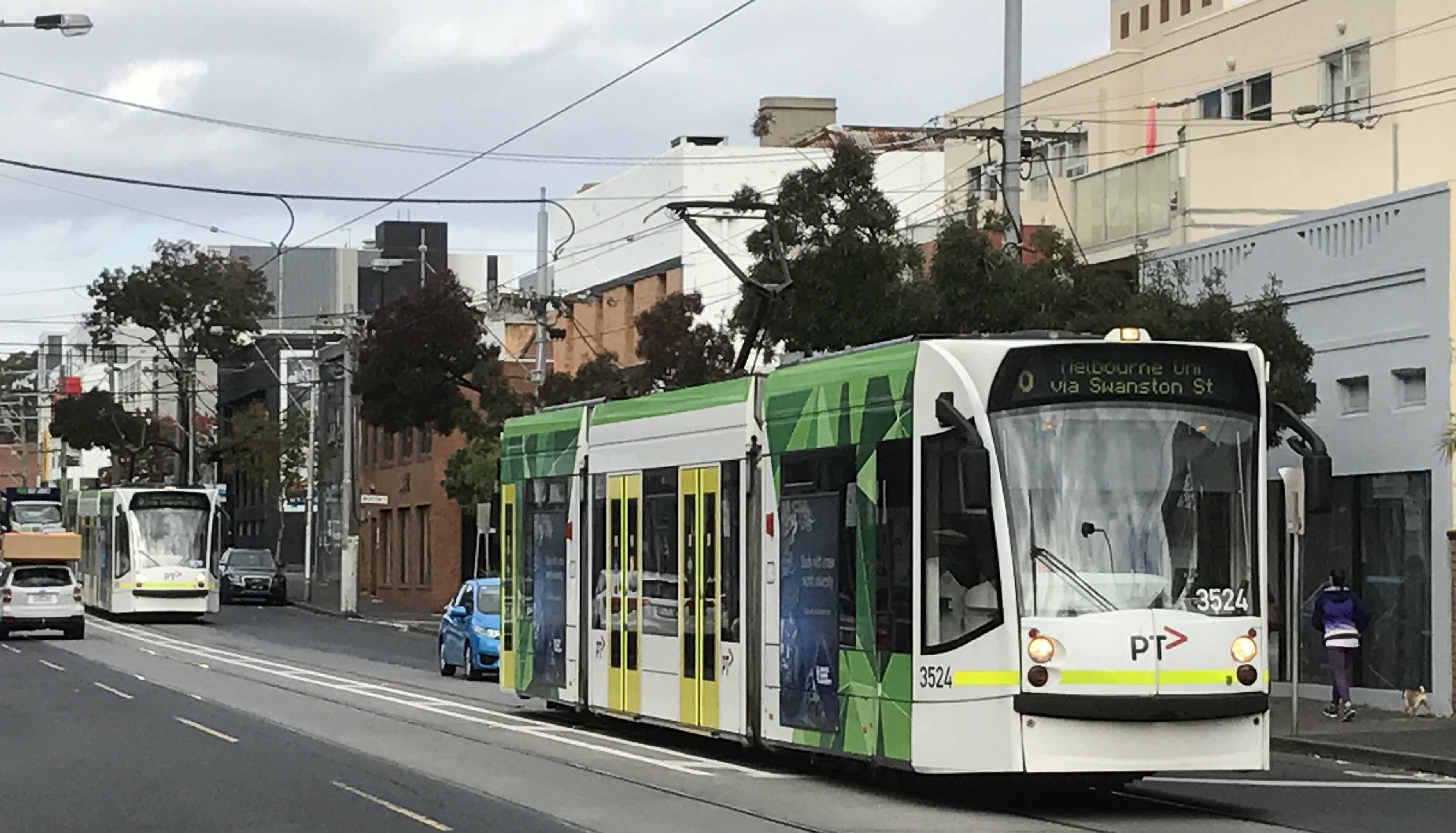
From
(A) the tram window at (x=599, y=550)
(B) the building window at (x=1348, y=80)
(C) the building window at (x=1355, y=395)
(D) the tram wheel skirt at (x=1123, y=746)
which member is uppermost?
(B) the building window at (x=1348, y=80)

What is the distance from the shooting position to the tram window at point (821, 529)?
17.3 metres

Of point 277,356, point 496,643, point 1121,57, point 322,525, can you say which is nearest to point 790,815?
point 496,643

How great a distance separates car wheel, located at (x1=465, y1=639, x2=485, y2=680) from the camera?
35.2m

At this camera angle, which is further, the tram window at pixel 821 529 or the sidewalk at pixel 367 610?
the sidewalk at pixel 367 610

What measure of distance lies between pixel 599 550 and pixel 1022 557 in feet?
26.0

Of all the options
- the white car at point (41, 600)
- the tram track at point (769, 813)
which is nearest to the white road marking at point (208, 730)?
the tram track at point (769, 813)

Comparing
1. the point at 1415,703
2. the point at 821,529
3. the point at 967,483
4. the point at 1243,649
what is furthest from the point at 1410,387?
the point at 967,483

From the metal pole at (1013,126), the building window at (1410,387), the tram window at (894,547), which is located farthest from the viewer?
the metal pole at (1013,126)

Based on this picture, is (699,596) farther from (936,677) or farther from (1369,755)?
(1369,755)

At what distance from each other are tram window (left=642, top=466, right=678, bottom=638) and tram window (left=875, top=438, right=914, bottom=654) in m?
4.07

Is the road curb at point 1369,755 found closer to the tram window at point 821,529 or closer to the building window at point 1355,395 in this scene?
the tram window at point 821,529

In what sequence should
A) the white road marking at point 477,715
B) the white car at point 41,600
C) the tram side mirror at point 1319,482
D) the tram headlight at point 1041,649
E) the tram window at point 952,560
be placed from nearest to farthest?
the tram headlight at point 1041,649
the tram window at point 952,560
the tram side mirror at point 1319,482
the white road marking at point 477,715
the white car at point 41,600

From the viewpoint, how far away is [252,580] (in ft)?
229

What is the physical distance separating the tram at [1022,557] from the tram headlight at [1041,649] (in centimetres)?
1
